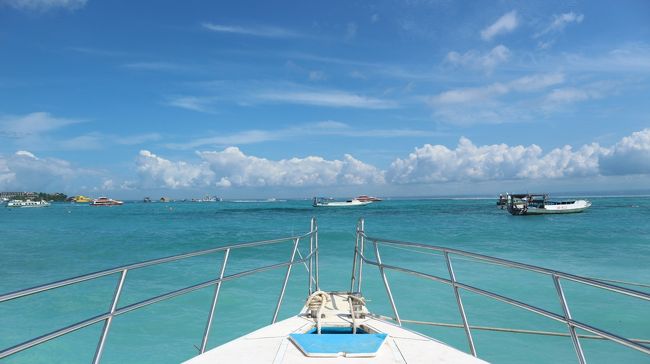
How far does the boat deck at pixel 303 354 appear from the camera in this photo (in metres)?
2.77

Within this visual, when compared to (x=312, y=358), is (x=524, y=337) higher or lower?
lower

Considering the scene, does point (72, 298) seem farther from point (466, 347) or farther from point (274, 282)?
point (466, 347)

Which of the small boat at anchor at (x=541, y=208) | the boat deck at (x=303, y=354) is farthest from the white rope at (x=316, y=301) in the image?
the small boat at anchor at (x=541, y=208)

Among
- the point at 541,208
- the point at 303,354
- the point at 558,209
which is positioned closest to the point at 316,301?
the point at 303,354

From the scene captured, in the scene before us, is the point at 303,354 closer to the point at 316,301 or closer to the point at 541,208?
the point at 316,301

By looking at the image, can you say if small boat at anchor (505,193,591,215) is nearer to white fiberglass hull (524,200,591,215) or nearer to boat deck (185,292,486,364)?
white fiberglass hull (524,200,591,215)

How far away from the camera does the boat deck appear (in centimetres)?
277

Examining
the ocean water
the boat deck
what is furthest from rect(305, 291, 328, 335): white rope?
the ocean water

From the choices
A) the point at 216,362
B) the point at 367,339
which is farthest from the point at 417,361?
the point at 216,362

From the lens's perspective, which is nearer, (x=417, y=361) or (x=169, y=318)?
(x=417, y=361)

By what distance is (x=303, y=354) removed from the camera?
2852 mm

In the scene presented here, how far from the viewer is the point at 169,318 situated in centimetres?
1009

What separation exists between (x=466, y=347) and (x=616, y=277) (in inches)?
423

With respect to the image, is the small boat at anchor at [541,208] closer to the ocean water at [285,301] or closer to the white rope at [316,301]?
the ocean water at [285,301]
